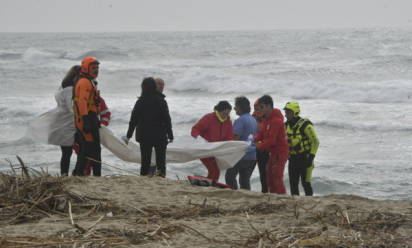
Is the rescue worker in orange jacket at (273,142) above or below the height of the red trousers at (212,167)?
above

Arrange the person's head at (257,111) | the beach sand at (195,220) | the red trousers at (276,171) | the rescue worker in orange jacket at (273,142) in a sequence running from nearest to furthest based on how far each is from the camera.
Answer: the beach sand at (195,220), the rescue worker in orange jacket at (273,142), the person's head at (257,111), the red trousers at (276,171)

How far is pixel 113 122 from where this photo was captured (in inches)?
762

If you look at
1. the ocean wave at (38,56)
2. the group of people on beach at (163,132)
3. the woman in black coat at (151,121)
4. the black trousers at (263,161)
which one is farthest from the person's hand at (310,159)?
the ocean wave at (38,56)

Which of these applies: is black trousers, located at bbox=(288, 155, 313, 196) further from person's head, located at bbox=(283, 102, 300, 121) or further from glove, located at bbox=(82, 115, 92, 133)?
glove, located at bbox=(82, 115, 92, 133)

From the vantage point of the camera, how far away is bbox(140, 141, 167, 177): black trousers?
27.1 ft

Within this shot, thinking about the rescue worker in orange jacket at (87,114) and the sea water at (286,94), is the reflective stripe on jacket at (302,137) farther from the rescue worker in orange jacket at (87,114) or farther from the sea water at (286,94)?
the rescue worker in orange jacket at (87,114)

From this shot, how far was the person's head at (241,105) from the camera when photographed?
8.42 metres

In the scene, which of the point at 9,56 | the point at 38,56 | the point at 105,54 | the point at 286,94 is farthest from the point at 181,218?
the point at 9,56

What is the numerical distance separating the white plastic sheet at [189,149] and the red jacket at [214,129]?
0.15 meters

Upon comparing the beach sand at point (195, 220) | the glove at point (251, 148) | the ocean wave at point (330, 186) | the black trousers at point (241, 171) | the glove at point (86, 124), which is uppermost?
the glove at point (86, 124)

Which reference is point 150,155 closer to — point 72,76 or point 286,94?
point 72,76

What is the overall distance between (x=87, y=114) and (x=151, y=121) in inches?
32.6

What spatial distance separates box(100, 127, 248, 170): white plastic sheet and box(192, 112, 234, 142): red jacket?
0.48 ft

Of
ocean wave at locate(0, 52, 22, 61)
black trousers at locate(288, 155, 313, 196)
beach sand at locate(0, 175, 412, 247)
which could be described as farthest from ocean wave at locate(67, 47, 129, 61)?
beach sand at locate(0, 175, 412, 247)
